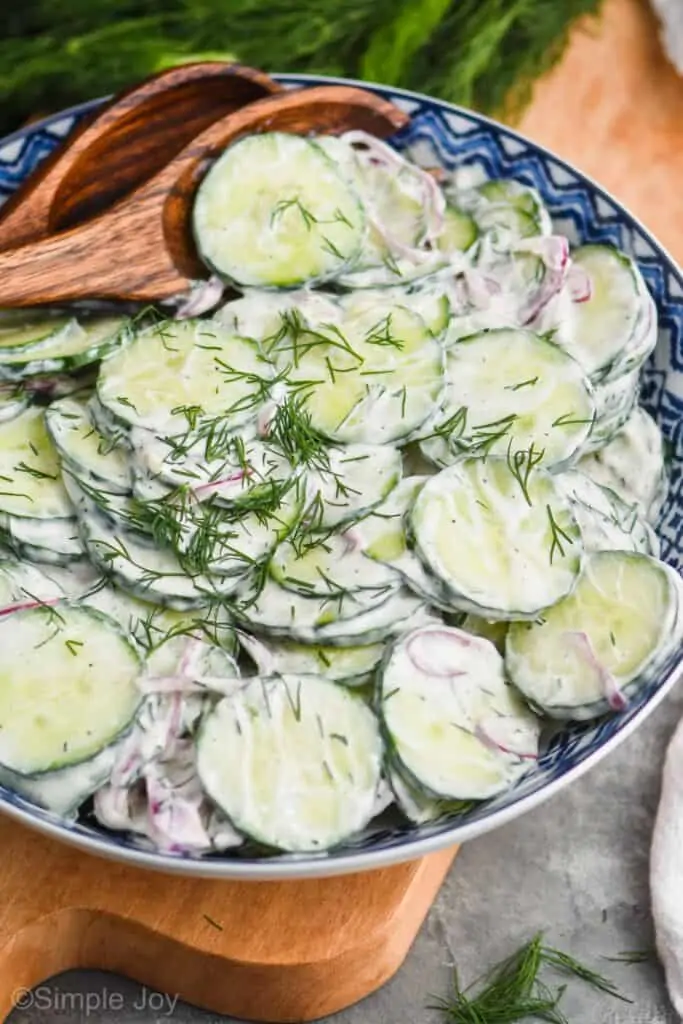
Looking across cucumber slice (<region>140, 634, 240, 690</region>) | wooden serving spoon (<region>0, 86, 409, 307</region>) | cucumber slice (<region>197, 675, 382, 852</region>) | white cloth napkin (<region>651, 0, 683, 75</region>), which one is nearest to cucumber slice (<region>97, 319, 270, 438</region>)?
wooden serving spoon (<region>0, 86, 409, 307</region>)

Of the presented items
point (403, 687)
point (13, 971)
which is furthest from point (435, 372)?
point (13, 971)

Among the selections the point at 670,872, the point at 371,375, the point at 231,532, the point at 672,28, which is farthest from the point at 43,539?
the point at 672,28

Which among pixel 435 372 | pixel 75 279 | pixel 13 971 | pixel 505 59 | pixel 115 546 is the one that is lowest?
pixel 13 971

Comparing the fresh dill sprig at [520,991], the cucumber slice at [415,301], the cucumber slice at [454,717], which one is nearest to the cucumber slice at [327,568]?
the cucumber slice at [454,717]

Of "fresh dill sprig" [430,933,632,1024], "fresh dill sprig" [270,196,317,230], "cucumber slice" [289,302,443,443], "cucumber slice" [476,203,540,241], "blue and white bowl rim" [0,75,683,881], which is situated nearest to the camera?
"blue and white bowl rim" [0,75,683,881]

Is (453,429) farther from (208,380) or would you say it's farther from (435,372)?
(208,380)

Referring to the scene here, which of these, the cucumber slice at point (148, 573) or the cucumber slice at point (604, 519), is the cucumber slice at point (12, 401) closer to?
the cucumber slice at point (148, 573)

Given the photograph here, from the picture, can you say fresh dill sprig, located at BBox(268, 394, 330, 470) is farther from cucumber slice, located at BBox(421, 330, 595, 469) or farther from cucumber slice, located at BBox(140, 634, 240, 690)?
cucumber slice, located at BBox(140, 634, 240, 690)
